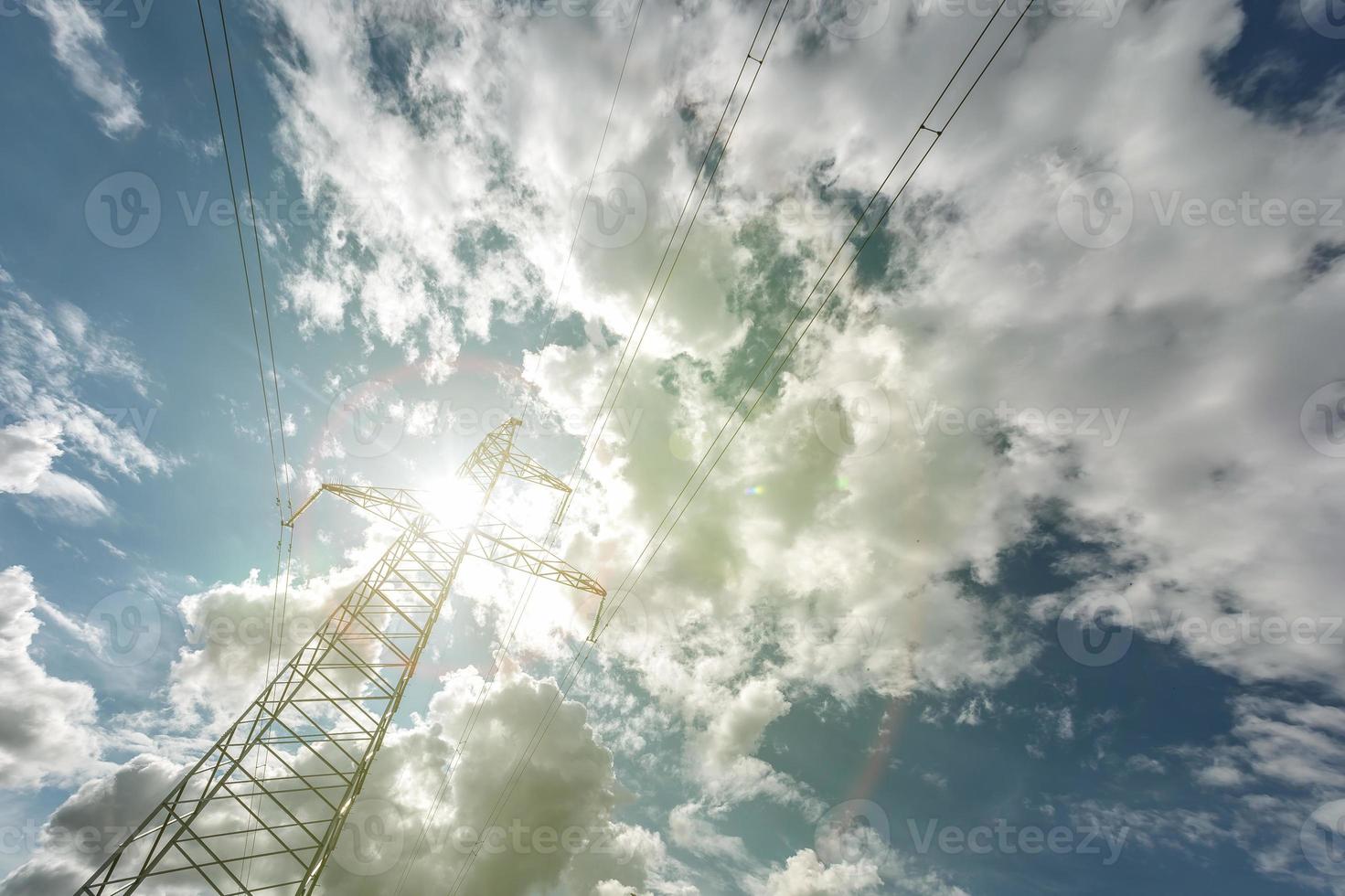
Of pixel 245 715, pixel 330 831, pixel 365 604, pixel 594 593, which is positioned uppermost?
pixel 594 593

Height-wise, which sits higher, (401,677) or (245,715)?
(401,677)

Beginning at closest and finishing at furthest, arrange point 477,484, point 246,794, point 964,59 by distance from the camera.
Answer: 1. point 964,59
2. point 246,794
3. point 477,484

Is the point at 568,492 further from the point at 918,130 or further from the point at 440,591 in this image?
the point at 918,130

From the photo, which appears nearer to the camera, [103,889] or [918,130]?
[918,130]

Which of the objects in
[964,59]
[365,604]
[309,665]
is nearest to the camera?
[964,59]

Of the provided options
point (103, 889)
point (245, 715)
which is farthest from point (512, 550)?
point (103, 889)

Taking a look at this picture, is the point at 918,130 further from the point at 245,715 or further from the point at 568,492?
the point at 245,715

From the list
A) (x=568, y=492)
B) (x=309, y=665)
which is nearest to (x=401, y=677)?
(x=309, y=665)

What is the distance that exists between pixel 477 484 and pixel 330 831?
10.5 metres

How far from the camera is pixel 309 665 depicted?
491 inches

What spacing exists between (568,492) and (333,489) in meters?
8.42

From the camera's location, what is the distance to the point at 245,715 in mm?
11336

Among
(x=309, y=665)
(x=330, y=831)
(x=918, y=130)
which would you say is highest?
(x=918, y=130)

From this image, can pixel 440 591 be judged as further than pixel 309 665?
Yes
